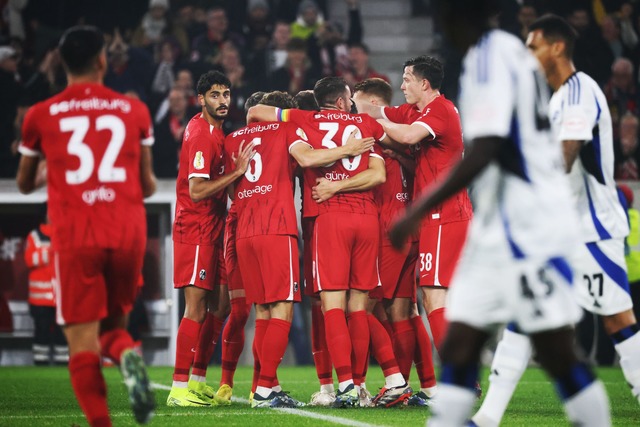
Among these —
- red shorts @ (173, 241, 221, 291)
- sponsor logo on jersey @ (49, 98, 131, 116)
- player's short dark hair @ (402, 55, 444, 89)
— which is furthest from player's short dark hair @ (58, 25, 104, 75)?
player's short dark hair @ (402, 55, 444, 89)

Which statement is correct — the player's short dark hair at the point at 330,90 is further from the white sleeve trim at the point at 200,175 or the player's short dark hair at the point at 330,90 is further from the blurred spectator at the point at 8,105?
the blurred spectator at the point at 8,105

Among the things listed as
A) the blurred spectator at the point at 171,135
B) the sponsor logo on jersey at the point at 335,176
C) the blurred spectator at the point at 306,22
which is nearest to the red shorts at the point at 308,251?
the sponsor logo on jersey at the point at 335,176

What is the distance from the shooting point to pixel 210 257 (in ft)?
27.7

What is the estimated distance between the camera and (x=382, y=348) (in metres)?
8.09

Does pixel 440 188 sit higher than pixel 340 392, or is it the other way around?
pixel 440 188

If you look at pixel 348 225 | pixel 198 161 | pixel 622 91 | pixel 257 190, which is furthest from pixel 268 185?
pixel 622 91

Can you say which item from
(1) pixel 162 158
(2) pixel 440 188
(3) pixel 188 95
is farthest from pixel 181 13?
(2) pixel 440 188

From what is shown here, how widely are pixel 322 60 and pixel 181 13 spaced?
2.59 meters

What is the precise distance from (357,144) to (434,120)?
625 millimetres

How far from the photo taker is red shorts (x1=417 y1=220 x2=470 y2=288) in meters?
7.85

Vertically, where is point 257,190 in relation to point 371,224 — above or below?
above

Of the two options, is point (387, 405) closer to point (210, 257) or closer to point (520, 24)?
point (210, 257)

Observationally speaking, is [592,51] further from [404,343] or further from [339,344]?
[339,344]

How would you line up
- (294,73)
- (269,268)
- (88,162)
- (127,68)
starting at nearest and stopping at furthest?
(88,162) < (269,268) < (127,68) < (294,73)
